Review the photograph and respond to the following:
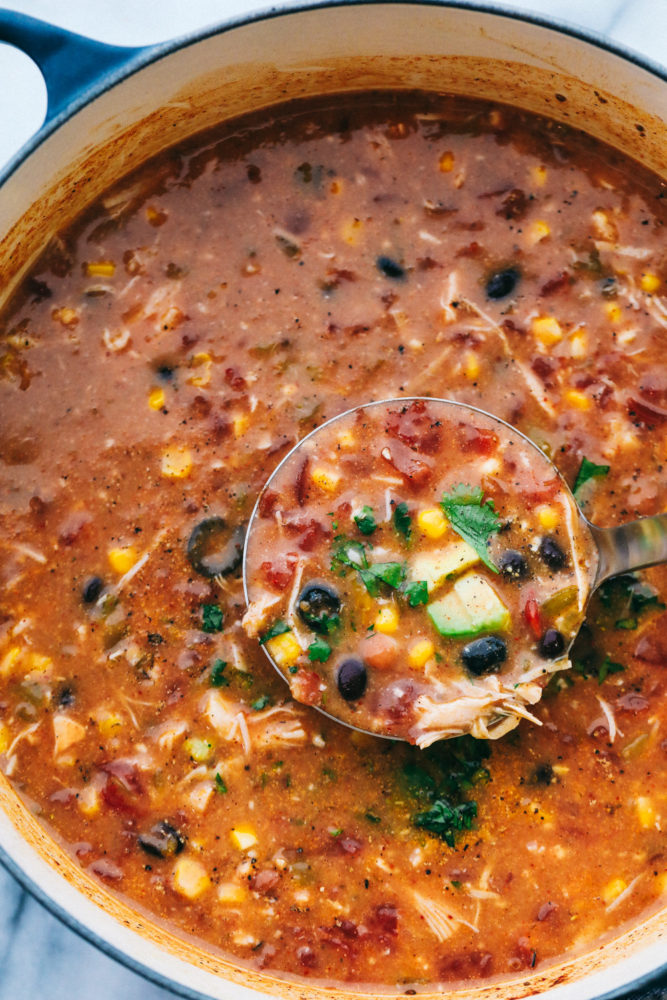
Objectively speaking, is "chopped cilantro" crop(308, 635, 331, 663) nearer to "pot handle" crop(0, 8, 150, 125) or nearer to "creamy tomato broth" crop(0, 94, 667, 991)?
"creamy tomato broth" crop(0, 94, 667, 991)

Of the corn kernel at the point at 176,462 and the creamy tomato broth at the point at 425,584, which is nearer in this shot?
the creamy tomato broth at the point at 425,584

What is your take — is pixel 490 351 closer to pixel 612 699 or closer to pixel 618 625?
pixel 618 625

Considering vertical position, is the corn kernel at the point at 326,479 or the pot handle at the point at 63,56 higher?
the pot handle at the point at 63,56

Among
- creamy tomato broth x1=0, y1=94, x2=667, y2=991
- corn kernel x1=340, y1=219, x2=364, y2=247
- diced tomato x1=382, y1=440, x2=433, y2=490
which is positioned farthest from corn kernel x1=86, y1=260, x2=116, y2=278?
diced tomato x1=382, y1=440, x2=433, y2=490

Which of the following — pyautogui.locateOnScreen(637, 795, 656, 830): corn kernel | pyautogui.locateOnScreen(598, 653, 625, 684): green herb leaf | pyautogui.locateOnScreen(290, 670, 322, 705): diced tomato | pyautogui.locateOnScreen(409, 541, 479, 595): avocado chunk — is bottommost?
pyautogui.locateOnScreen(637, 795, 656, 830): corn kernel

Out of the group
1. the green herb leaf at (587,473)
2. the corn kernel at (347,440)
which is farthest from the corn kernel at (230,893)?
the green herb leaf at (587,473)

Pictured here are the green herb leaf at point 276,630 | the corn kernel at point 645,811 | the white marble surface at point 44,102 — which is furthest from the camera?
the white marble surface at point 44,102

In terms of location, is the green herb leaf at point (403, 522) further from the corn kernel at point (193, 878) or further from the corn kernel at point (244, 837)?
the corn kernel at point (193, 878)
